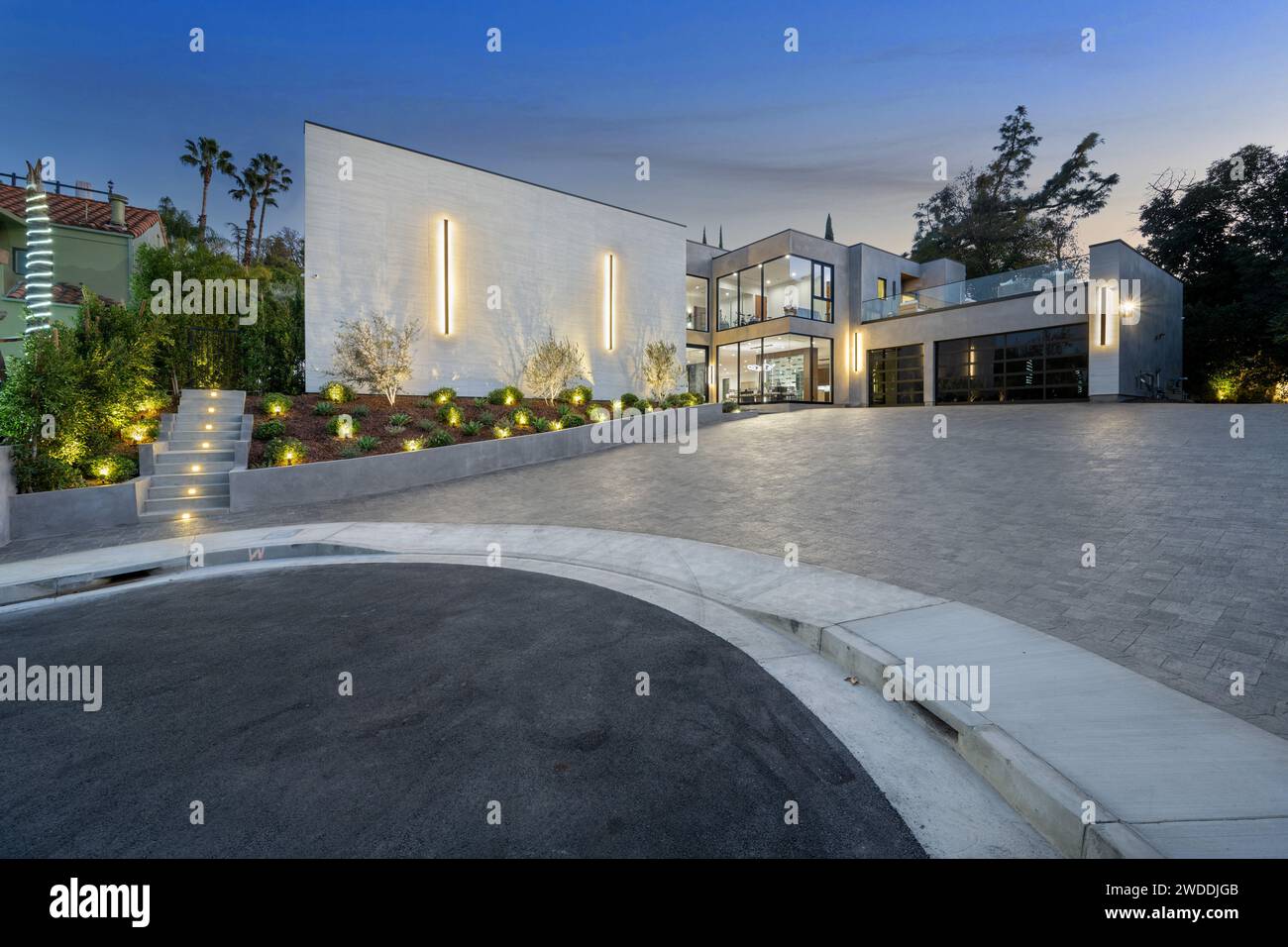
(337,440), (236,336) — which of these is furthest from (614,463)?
(236,336)

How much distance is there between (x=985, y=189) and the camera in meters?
39.0

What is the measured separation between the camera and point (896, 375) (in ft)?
90.3

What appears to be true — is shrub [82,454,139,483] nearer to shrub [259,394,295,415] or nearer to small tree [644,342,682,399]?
shrub [259,394,295,415]

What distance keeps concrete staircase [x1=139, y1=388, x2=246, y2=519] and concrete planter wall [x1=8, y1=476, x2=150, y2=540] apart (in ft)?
1.70

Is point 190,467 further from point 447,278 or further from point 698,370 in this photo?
point 698,370

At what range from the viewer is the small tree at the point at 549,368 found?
20.8 meters

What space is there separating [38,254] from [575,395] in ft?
48.8

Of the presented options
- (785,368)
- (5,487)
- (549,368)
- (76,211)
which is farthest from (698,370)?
(76,211)

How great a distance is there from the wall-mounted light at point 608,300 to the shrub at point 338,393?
1109cm

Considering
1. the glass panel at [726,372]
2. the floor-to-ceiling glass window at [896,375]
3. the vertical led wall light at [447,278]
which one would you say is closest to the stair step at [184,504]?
the vertical led wall light at [447,278]

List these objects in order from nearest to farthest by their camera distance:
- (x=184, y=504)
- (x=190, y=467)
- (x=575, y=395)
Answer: (x=184, y=504) < (x=190, y=467) < (x=575, y=395)

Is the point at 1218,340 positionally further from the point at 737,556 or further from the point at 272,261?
the point at 272,261

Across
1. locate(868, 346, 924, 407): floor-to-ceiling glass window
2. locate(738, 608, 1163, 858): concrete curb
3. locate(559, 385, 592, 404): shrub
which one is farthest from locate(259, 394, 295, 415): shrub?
locate(868, 346, 924, 407): floor-to-ceiling glass window

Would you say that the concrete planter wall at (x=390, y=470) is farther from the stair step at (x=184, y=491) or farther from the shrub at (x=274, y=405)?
the shrub at (x=274, y=405)
